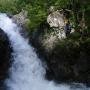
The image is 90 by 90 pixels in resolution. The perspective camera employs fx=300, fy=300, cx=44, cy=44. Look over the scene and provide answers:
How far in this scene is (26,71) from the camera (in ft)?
59.2

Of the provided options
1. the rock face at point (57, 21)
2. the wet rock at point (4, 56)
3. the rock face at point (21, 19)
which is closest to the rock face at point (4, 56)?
the wet rock at point (4, 56)

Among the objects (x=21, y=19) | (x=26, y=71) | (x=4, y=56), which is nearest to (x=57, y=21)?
(x=26, y=71)

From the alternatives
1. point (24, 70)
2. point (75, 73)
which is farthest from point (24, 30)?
point (75, 73)

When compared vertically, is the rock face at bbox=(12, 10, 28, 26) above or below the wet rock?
above

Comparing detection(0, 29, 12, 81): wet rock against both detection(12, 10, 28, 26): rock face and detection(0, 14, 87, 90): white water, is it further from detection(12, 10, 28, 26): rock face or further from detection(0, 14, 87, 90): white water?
detection(12, 10, 28, 26): rock face

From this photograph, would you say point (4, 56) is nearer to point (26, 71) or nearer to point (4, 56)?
point (4, 56)

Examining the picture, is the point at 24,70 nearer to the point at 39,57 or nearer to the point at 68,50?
the point at 39,57

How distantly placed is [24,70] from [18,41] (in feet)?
9.54

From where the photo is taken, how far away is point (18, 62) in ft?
60.5

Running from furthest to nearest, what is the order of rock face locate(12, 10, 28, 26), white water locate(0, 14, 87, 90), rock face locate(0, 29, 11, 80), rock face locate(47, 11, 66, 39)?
1. rock face locate(12, 10, 28, 26)
2. rock face locate(47, 11, 66, 39)
3. rock face locate(0, 29, 11, 80)
4. white water locate(0, 14, 87, 90)

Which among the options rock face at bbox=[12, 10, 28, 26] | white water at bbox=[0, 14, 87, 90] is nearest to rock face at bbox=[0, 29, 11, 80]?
white water at bbox=[0, 14, 87, 90]

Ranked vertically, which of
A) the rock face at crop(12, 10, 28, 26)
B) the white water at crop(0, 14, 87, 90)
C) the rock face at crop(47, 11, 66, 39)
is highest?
the rock face at crop(12, 10, 28, 26)

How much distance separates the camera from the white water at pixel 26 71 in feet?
56.2

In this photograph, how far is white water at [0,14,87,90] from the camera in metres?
17.1
